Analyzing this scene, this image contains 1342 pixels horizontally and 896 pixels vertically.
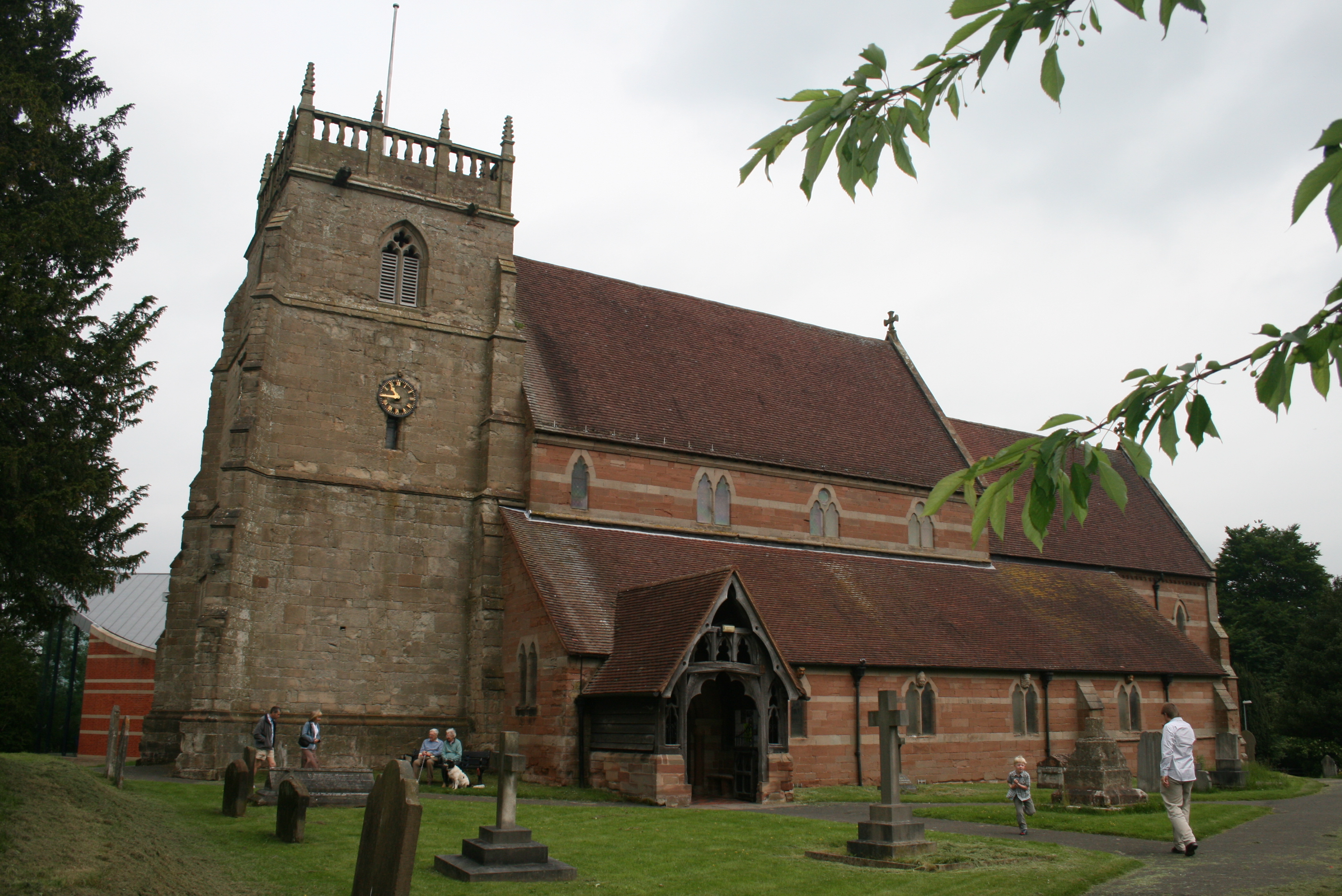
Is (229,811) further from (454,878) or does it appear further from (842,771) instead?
(842,771)

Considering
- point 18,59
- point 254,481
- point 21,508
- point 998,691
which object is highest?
point 18,59

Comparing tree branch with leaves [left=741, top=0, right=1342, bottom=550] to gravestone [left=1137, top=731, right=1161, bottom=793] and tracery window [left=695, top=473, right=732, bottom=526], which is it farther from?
tracery window [left=695, top=473, right=732, bottom=526]

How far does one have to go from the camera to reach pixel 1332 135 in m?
3.00

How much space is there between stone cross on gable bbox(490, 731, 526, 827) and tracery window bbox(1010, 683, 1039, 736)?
19.0m

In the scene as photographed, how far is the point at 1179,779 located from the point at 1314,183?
1286 centimetres

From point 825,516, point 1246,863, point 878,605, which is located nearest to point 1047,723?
point 878,605

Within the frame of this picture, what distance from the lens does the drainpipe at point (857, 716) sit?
25297 millimetres


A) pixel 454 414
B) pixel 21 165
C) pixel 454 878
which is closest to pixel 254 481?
pixel 454 414

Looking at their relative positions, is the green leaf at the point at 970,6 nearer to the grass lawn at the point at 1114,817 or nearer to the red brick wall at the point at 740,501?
the grass lawn at the point at 1114,817

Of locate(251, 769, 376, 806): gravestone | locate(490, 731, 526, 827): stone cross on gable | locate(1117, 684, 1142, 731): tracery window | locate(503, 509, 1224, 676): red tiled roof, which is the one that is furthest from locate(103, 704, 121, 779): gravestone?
locate(1117, 684, 1142, 731): tracery window

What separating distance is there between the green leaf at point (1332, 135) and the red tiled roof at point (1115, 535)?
110ft

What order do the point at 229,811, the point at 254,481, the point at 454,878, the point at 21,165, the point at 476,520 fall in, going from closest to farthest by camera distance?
the point at 454,878 < the point at 229,811 < the point at 21,165 < the point at 254,481 < the point at 476,520

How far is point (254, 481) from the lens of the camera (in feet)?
80.2

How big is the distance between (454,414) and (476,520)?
9.97 ft
